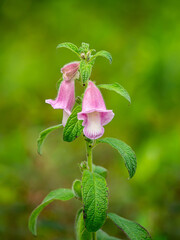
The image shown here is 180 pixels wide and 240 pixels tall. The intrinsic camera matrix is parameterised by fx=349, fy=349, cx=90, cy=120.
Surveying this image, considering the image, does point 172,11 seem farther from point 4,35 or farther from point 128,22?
point 4,35

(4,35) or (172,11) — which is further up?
(172,11)

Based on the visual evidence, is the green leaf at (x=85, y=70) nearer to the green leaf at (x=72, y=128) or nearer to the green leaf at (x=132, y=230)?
the green leaf at (x=72, y=128)

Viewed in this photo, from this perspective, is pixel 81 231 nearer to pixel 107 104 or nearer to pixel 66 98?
pixel 66 98

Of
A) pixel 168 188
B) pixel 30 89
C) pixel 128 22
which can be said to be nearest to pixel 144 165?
pixel 168 188

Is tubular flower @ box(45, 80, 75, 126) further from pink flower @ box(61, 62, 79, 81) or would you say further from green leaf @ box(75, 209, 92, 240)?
green leaf @ box(75, 209, 92, 240)

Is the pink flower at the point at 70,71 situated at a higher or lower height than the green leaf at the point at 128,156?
higher

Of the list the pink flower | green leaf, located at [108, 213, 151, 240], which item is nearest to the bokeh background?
green leaf, located at [108, 213, 151, 240]

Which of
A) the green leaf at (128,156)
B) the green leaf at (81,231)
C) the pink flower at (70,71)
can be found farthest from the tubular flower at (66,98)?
the green leaf at (81,231)
